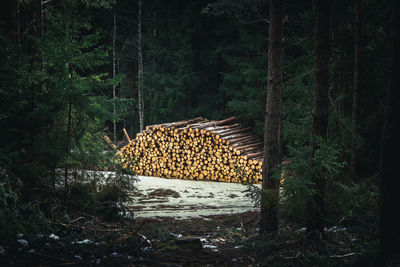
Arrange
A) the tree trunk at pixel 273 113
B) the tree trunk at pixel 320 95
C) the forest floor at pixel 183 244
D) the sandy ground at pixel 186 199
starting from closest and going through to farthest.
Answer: the forest floor at pixel 183 244 → the tree trunk at pixel 320 95 → the tree trunk at pixel 273 113 → the sandy ground at pixel 186 199

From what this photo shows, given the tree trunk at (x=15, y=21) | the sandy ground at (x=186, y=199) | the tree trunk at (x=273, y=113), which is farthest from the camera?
the sandy ground at (x=186, y=199)

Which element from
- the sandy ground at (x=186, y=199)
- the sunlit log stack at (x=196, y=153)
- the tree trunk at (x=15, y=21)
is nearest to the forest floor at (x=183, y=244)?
the sandy ground at (x=186, y=199)

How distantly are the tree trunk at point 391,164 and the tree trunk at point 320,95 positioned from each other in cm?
102

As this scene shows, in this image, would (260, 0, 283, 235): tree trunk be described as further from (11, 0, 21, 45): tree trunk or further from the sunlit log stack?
the sunlit log stack

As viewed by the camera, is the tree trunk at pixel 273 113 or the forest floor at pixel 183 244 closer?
the forest floor at pixel 183 244

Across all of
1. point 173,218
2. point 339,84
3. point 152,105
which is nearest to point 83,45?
point 173,218

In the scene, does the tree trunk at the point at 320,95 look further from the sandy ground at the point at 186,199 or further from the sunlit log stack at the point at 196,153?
the sunlit log stack at the point at 196,153

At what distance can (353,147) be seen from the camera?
25.6ft

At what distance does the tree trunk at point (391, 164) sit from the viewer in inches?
145

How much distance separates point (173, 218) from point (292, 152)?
368 cm

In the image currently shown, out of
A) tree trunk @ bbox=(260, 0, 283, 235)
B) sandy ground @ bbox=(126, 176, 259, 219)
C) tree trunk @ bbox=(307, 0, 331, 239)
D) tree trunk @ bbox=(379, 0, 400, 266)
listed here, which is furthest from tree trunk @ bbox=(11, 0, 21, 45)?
tree trunk @ bbox=(379, 0, 400, 266)

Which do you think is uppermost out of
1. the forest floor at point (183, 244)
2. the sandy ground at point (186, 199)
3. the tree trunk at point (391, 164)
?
the tree trunk at point (391, 164)

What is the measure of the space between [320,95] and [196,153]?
867cm

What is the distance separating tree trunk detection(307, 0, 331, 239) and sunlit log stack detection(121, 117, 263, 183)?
718 cm
